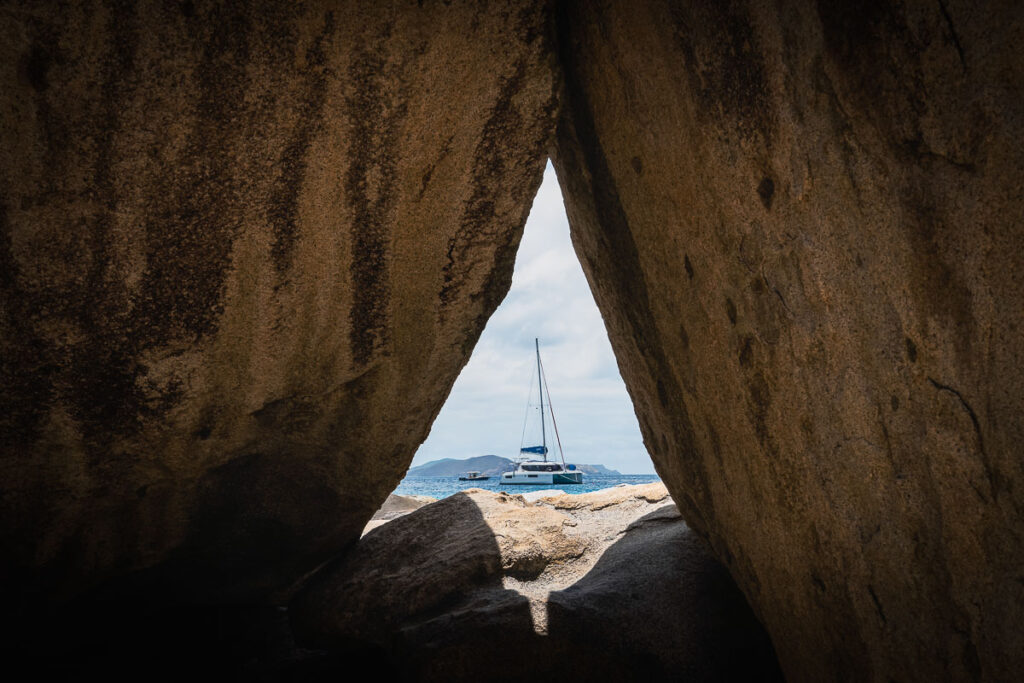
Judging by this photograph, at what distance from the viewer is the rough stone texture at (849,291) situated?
1.62 metres

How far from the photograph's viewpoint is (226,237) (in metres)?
2.27

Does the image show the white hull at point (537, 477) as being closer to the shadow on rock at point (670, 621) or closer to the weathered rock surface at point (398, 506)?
A: the weathered rock surface at point (398, 506)

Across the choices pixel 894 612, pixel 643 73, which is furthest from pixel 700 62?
pixel 894 612

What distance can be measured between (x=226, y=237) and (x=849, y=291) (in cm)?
205

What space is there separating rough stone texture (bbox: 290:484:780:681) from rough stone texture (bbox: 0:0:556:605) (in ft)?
2.98

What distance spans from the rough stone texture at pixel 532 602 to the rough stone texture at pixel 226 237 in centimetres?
91

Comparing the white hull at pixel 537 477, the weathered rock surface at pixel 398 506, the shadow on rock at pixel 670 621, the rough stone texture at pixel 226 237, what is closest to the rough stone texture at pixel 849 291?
the shadow on rock at pixel 670 621

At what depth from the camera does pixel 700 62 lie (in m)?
2.03

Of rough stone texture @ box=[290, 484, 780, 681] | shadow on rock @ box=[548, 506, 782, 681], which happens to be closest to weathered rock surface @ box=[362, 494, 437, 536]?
rough stone texture @ box=[290, 484, 780, 681]

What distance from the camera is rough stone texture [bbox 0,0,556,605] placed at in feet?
6.60

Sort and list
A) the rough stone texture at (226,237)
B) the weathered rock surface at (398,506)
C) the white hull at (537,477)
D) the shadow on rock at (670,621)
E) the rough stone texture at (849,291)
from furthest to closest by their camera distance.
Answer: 1. the white hull at (537,477)
2. the weathered rock surface at (398,506)
3. the shadow on rock at (670,621)
4. the rough stone texture at (226,237)
5. the rough stone texture at (849,291)

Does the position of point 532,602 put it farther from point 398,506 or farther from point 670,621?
point 398,506

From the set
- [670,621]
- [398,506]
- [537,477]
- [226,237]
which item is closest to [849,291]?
[670,621]

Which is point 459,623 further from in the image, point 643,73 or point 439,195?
point 643,73
